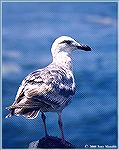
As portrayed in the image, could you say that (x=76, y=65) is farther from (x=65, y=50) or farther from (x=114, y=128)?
(x=114, y=128)

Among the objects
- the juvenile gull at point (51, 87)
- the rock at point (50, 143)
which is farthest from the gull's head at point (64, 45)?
the rock at point (50, 143)

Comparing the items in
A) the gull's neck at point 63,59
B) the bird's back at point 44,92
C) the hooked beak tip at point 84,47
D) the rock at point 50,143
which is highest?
the hooked beak tip at point 84,47

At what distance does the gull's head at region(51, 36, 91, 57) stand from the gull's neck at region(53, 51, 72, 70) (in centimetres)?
1

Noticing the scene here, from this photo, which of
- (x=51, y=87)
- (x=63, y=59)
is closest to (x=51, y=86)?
(x=51, y=87)

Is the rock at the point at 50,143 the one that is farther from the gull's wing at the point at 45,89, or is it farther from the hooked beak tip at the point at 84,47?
the hooked beak tip at the point at 84,47

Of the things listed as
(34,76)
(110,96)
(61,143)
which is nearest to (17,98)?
(34,76)

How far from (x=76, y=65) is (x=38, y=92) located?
0.32 metres

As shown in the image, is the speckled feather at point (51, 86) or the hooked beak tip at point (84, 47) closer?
the speckled feather at point (51, 86)

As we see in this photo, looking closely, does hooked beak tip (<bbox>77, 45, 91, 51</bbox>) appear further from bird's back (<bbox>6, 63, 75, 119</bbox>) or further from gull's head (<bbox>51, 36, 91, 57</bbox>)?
bird's back (<bbox>6, 63, 75, 119</bbox>)

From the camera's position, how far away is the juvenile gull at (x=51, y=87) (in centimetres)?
205

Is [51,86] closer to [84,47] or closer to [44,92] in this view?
[44,92]

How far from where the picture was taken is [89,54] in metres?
2.35

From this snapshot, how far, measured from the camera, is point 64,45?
2.22m

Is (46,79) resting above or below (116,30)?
below
